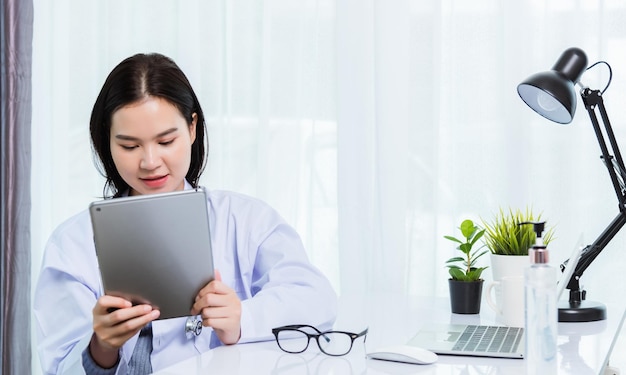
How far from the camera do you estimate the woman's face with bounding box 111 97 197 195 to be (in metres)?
1.40

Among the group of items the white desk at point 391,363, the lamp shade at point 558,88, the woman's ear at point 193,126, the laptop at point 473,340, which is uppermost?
the lamp shade at point 558,88

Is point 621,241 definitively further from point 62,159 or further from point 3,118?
point 3,118

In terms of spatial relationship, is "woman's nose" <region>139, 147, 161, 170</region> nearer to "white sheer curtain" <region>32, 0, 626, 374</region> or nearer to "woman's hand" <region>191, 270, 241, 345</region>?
"woman's hand" <region>191, 270, 241, 345</region>

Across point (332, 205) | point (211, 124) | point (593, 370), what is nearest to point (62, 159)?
point (211, 124)

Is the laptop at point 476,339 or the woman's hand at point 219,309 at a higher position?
the woman's hand at point 219,309

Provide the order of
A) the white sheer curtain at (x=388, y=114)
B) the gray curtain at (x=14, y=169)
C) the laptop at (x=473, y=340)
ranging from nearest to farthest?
the laptop at (x=473, y=340), the white sheer curtain at (x=388, y=114), the gray curtain at (x=14, y=169)

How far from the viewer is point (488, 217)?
2072mm

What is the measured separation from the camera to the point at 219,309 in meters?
1.24

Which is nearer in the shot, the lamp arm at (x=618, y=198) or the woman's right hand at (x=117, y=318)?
the woman's right hand at (x=117, y=318)

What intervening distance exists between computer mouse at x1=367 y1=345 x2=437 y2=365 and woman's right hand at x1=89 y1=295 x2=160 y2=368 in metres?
0.34

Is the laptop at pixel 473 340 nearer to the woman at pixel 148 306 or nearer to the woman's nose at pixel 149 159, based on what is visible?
the woman at pixel 148 306

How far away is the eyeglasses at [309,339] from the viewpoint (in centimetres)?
123

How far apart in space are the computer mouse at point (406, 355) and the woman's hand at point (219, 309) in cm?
24

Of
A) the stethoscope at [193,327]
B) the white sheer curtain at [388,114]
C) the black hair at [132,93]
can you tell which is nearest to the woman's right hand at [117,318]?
the stethoscope at [193,327]
